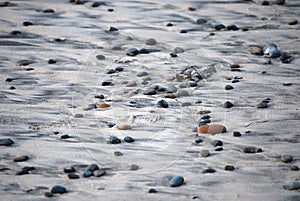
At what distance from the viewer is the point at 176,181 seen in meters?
3.84

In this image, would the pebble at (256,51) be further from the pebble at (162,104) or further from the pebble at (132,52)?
the pebble at (162,104)

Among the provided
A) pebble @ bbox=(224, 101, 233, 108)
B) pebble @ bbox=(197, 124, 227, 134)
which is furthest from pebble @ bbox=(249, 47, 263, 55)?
pebble @ bbox=(197, 124, 227, 134)

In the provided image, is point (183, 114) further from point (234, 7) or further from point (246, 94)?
point (234, 7)

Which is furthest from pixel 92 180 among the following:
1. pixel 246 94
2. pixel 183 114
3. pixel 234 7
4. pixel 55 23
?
pixel 234 7

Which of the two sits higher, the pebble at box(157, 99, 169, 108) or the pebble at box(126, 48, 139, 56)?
the pebble at box(126, 48, 139, 56)

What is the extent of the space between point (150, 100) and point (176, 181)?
1428 mm

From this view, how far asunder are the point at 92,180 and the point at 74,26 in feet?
10.2

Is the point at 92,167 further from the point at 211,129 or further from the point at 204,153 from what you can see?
the point at 211,129

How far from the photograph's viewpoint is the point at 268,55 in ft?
19.9

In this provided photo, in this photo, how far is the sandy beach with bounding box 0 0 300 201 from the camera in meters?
3.91

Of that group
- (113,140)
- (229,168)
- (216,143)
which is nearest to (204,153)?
(216,143)

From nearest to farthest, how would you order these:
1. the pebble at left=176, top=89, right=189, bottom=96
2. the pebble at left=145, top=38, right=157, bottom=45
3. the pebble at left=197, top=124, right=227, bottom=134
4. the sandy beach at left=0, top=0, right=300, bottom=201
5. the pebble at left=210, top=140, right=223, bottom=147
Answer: the sandy beach at left=0, top=0, right=300, bottom=201
the pebble at left=210, top=140, right=223, bottom=147
the pebble at left=197, top=124, right=227, bottom=134
the pebble at left=176, top=89, right=189, bottom=96
the pebble at left=145, top=38, right=157, bottom=45

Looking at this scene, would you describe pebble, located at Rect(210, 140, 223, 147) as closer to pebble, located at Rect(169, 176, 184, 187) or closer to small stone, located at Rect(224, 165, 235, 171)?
small stone, located at Rect(224, 165, 235, 171)

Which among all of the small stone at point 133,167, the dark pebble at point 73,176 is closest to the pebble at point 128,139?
the small stone at point 133,167
